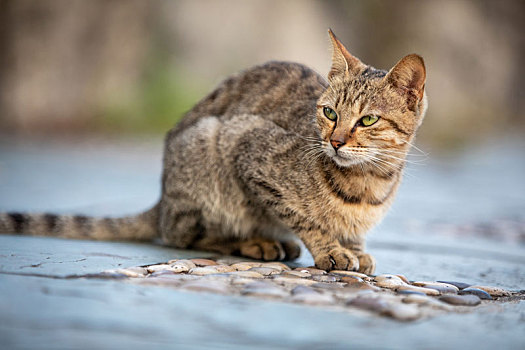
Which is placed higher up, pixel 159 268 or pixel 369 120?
pixel 369 120

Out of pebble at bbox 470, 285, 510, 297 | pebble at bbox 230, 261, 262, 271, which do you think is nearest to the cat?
pebble at bbox 230, 261, 262, 271

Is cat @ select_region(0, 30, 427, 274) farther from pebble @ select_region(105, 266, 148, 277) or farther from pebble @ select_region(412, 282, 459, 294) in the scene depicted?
pebble @ select_region(105, 266, 148, 277)

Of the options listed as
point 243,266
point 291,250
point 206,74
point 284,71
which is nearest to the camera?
point 243,266

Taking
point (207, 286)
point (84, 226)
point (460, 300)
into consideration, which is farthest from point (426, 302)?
point (84, 226)

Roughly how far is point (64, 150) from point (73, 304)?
23.3ft

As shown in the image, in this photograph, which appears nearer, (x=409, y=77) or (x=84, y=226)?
(x=409, y=77)

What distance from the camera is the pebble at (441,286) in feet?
7.99

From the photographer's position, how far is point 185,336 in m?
1.52

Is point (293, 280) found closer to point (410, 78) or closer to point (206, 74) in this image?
point (410, 78)

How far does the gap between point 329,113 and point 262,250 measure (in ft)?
2.79

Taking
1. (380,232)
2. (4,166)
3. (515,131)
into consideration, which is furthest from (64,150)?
(515,131)

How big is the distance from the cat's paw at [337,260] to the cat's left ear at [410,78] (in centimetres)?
82

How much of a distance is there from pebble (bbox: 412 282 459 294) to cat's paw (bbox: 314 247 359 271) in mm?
357

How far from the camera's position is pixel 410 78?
287 cm
